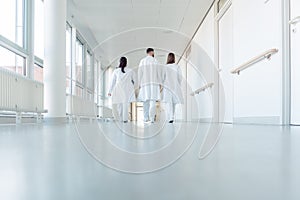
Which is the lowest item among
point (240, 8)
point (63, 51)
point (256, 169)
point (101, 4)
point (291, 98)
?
Answer: point (256, 169)

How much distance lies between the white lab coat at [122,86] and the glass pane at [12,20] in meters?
1.69

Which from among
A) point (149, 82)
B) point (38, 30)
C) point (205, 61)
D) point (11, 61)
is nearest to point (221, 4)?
point (205, 61)

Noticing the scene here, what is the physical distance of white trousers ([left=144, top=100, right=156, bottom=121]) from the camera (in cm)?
517

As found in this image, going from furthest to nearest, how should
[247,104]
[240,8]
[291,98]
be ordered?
1. [240,8]
2. [247,104]
3. [291,98]

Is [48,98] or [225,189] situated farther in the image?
[48,98]

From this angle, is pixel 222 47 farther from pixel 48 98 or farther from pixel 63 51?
pixel 48 98

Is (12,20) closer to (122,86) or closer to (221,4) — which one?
(122,86)

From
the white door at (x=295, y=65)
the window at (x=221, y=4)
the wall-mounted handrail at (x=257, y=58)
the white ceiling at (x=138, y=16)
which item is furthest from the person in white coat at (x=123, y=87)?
the white door at (x=295, y=65)

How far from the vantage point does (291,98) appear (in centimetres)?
309

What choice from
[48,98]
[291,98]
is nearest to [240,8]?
[291,98]

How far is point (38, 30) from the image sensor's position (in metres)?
6.10

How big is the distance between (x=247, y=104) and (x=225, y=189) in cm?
403

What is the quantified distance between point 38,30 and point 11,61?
1.45 m

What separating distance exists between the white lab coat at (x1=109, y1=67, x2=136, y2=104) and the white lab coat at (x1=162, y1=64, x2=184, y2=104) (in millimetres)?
537
